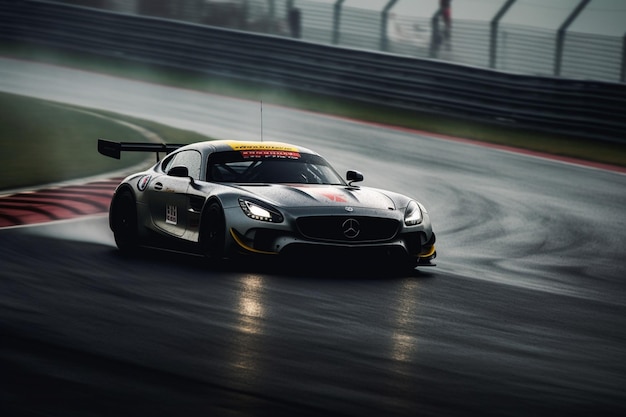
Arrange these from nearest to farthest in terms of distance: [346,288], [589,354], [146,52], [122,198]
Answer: [589,354] < [346,288] < [122,198] < [146,52]

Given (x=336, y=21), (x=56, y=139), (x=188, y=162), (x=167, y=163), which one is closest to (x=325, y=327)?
(x=188, y=162)

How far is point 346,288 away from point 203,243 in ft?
4.86

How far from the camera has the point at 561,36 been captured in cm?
2333

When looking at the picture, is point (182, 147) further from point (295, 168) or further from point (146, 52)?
point (146, 52)

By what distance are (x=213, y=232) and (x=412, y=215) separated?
5.34 ft

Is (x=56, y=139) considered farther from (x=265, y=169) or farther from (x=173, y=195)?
(x=265, y=169)

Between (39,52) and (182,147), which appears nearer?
(182,147)

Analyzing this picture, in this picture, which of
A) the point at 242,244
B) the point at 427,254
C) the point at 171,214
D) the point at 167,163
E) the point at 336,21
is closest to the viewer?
the point at 242,244

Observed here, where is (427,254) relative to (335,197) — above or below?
below

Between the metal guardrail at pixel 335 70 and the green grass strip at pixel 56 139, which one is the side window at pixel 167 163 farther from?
the metal guardrail at pixel 335 70

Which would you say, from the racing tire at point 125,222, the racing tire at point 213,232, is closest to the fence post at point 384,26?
the racing tire at point 125,222

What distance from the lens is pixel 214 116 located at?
24.0m

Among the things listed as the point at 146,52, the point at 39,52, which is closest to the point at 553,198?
the point at 146,52

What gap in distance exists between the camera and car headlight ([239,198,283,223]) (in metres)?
9.73
